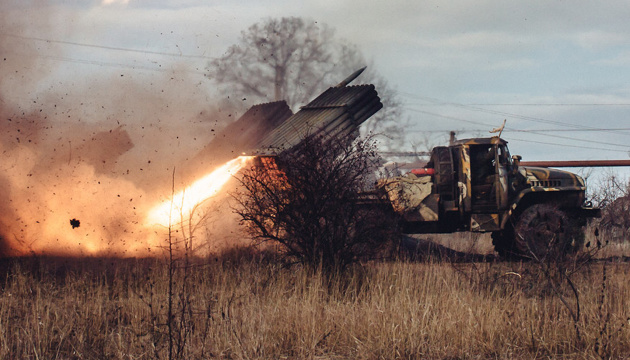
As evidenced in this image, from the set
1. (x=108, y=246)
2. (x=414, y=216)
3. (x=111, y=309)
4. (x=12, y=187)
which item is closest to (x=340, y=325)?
(x=111, y=309)

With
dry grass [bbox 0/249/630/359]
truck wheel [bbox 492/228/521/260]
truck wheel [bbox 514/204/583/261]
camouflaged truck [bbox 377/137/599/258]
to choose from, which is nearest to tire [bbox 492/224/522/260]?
truck wheel [bbox 492/228/521/260]

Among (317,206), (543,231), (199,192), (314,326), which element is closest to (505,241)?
(543,231)

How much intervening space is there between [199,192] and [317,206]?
7.13 m

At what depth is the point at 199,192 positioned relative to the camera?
641 inches

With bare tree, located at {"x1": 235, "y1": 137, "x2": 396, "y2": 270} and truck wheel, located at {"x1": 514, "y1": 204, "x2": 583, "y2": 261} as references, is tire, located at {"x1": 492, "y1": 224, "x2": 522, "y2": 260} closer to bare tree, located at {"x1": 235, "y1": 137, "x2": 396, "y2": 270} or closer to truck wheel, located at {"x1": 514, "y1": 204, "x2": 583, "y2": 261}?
truck wheel, located at {"x1": 514, "y1": 204, "x2": 583, "y2": 261}

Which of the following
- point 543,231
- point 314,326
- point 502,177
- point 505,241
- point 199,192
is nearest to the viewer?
point 314,326

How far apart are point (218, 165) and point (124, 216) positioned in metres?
2.76

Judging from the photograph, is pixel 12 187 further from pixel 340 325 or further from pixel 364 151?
pixel 340 325

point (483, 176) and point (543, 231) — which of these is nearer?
point (543, 231)

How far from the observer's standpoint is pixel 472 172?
14.2 metres

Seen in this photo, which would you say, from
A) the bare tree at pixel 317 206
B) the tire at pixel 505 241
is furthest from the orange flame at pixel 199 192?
the tire at pixel 505 241

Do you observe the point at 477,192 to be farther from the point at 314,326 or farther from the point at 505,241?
the point at 314,326

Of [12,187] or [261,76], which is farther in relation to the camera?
[261,76]

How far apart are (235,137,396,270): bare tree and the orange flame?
528 cm
